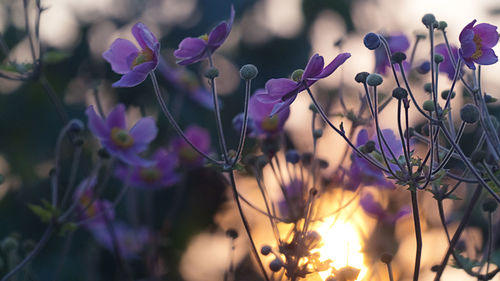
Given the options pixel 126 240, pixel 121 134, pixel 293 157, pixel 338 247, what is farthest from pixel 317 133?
pixel 126 240

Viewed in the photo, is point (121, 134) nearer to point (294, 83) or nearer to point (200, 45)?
point (200, 45)

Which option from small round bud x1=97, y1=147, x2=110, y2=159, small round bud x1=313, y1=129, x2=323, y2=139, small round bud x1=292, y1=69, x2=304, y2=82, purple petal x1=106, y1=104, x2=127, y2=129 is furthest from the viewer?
purple petal x1=106, y1=104, x2=127, y2=129

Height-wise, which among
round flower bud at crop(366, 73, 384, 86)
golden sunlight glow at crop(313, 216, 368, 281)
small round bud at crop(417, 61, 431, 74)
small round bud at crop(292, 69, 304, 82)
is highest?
small round bud at crop(417, 61, 431, 74)

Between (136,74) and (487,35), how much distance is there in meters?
0.70

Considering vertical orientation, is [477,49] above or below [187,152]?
below

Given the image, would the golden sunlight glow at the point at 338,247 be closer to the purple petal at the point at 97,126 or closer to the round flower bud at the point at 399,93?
the round flower bud at the point at 399,93

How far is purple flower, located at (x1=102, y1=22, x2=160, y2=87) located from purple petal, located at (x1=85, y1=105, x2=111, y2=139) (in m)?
0.21

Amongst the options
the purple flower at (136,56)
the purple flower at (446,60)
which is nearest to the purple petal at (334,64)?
the purple flower at (136,56)

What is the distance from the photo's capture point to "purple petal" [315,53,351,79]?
3.94 feet

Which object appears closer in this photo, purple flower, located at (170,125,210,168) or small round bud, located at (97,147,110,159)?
small round bud, located at (97,147,110,159)

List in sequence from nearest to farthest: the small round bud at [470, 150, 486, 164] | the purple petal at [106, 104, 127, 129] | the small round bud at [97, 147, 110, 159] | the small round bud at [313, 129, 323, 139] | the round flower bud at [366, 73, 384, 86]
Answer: the small round bud at [470, 150, 486, 164] < the round flower bud at [366, 73, 384, 86] < the small round bud at [313, 129, 323, 139] < the small round bud at [97, 147, 110, 159] < the purple petal at [106, 104, 127, 129]

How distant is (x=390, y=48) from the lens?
1779 mm

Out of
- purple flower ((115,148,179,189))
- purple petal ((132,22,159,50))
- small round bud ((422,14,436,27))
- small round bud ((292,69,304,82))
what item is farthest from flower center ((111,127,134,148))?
small round bud ((422,14,436,27))

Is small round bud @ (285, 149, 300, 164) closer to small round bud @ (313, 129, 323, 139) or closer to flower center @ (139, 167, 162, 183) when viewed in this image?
small round bud @ (313, 129, 323, 139)
